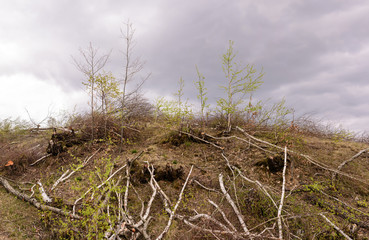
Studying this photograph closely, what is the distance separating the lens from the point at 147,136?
900cm

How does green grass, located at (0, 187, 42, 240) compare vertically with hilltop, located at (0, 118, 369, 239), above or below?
below

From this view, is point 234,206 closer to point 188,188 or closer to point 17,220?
point 188,188

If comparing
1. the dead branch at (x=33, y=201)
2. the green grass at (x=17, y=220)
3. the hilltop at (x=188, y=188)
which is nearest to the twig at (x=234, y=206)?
the hilltop at (x=188, y=188)

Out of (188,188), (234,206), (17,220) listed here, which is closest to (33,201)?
(17,220)

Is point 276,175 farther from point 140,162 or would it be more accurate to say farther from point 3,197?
point 3,197

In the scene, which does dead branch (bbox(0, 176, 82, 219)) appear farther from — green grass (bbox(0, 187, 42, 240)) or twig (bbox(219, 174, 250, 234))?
twig (bbox(219, 174, 250, 234))

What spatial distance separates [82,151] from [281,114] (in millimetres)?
7850

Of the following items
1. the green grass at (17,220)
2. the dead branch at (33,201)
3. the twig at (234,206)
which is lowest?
the green grass at (17,220)

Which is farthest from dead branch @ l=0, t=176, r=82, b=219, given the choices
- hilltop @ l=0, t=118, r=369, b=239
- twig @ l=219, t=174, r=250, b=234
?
twig @ l=219, t=174, r=250, b=234

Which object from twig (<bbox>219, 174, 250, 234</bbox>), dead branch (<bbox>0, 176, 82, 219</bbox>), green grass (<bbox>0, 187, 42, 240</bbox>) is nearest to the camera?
twig (<bbox>219, 174, 250, 234</bbox>)

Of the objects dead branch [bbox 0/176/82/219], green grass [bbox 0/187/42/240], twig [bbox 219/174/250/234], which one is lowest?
green grass [bbox 0/187/42/240]

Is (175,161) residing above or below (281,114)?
below

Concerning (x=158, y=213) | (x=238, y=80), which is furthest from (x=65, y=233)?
(x=238, y=80)

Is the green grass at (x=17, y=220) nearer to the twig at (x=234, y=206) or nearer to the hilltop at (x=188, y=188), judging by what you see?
the hilltop at (x=188, y=188)
